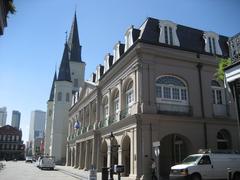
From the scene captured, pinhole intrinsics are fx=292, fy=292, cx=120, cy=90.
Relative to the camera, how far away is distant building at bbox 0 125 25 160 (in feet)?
411

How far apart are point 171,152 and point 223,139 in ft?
15.5

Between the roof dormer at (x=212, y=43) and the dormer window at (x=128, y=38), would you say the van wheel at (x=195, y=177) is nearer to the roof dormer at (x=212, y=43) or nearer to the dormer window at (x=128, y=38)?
the dormer window at (x=128, y=38)

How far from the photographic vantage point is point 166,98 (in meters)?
23.6

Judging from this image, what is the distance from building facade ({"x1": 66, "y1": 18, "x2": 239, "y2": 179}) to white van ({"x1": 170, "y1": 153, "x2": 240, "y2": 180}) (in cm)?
428

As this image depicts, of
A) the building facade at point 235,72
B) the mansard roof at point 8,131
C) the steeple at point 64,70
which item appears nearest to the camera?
the building facade at point 235,72

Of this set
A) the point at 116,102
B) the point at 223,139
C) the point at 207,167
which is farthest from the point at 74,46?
the point at 207,167

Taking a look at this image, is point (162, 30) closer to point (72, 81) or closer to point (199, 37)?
point (199, 37)

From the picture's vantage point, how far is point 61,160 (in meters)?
60.2

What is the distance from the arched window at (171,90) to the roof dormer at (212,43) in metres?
4.98

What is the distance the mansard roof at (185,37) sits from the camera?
80.3ft

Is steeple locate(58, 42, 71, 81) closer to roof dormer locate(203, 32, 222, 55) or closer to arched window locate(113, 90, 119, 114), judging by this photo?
arched window locate(113, 90, 119, 114)

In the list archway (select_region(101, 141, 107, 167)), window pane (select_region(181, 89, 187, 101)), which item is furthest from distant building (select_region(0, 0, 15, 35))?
archway (select_region(101, 141, 107, 167))

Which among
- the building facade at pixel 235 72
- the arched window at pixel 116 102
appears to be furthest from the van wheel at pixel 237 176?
the arched window at pixel 116 102

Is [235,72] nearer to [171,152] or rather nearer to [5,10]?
[5,10]
